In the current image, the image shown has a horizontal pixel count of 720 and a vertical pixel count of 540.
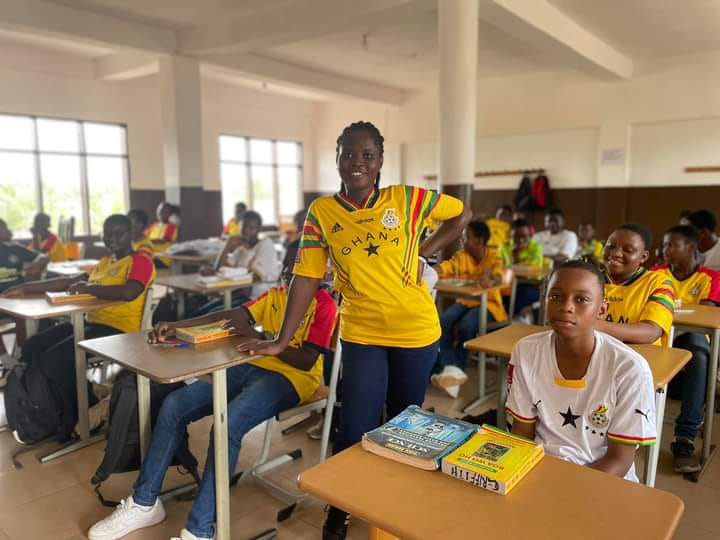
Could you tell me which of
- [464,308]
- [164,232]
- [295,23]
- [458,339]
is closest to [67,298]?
[458,339]

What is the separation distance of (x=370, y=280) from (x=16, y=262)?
3.74 m

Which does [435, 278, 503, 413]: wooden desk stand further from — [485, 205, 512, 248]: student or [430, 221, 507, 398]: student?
[485, 205, 512, 248]: student

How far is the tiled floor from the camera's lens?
220cm

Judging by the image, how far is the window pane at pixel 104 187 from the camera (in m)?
9.25

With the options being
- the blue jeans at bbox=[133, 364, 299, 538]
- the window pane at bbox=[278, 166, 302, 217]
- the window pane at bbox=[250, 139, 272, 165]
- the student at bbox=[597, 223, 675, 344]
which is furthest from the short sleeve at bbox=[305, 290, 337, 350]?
the window pane at bbox=[278, 166, 302, 217]

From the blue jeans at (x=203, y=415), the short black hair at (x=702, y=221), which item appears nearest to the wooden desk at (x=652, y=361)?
the blue jeans at (x=203, y=415)

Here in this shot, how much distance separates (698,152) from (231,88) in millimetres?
7949

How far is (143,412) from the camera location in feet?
7.36

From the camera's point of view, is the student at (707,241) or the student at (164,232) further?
the student at (164,232)

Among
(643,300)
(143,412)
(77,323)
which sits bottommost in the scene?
(143,412)

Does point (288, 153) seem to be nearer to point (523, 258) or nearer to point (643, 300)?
point (523, 258)

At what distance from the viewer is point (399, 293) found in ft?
6.06

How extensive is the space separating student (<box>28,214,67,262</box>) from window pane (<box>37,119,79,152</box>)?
3.02 meters

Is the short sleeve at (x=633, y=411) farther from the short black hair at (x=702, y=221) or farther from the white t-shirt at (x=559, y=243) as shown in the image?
the white t-shirt at (x=559, y=243)
